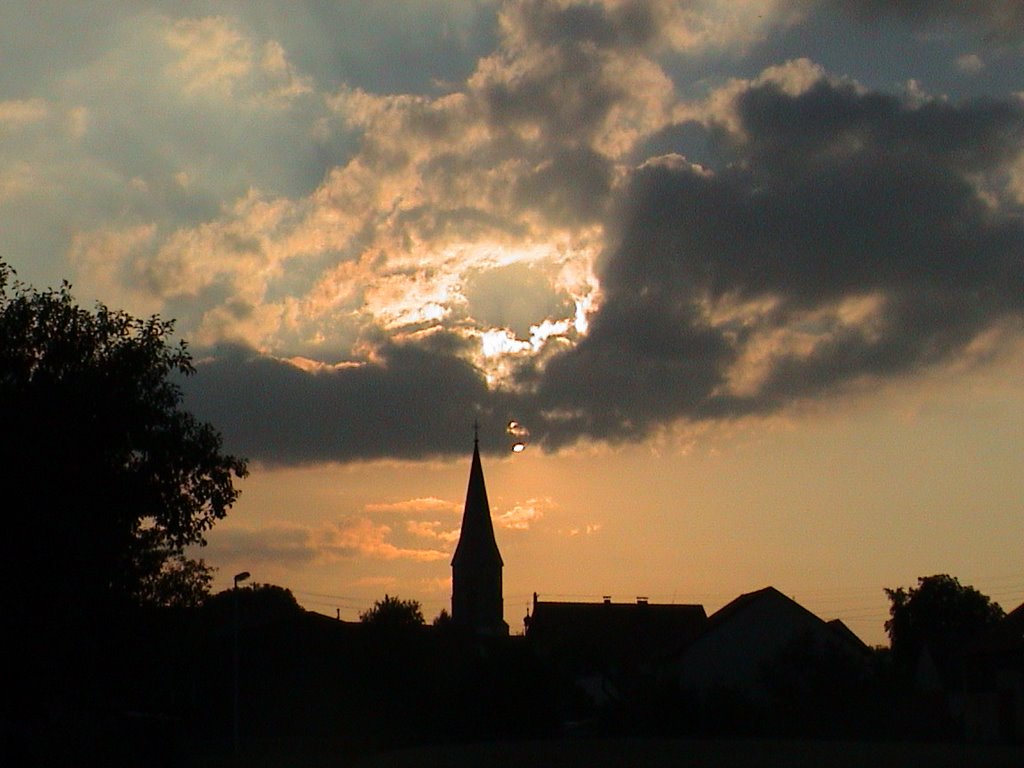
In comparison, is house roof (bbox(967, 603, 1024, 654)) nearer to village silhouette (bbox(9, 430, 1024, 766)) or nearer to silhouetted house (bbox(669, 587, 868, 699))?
village silhouette (bbox(9, 430, 1024, 766))

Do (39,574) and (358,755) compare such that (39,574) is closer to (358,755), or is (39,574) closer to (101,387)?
(101,387)

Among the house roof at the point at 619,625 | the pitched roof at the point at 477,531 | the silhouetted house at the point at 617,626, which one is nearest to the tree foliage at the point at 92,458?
the silhouetted house at the point at 617,626

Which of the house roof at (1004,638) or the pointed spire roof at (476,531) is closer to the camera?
the house roof at (1004,638)

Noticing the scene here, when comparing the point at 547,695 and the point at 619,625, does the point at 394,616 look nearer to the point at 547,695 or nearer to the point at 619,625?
the point at 547,695

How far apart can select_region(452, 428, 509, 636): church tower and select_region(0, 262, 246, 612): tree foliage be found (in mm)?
124001

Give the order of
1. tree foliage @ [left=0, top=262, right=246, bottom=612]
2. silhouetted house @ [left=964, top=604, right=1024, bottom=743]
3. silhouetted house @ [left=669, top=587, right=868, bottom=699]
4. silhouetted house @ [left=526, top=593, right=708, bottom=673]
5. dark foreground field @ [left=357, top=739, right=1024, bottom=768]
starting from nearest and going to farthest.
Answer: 1. tree foliage @ [left=0, top=262, right=246, bottom=612]
2. dark foreground field @ [left=357, top=739, right=1024, bottom=768]
3. silhouetted house @ [left=964, top=604, right=1024, bottom=743]
4. silhouetted house @ [left=669, top=587, right=868, bottom=699]
5. silhouetted house @ [left=526, top=593, right=708, bottom=673]

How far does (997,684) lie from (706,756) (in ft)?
64.0

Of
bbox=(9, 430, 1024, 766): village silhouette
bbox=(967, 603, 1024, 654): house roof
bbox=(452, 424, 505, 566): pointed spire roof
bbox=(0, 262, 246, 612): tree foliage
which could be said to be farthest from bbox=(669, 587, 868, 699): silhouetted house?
bbox=(452, 424, 505, 566): pointed spire roof

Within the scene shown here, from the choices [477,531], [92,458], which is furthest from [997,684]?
[477,531]

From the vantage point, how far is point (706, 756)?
3894 centimetres

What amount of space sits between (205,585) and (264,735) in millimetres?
9837

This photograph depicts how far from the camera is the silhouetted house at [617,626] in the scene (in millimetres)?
104312

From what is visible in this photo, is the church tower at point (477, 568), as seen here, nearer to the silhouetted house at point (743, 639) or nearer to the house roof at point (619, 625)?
the house roof at point (619, 625)

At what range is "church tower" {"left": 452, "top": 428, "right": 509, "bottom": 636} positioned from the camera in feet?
502
